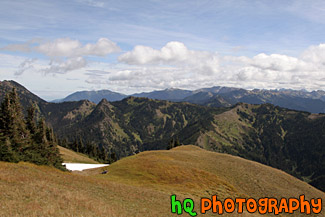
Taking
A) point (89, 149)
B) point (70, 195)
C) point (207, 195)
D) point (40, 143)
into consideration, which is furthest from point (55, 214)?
point (89, 149)

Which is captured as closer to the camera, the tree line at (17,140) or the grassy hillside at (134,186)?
the grassy hillside at (134,186)

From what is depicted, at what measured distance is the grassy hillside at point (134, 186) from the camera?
2064cm

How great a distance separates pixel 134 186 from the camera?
40.2 metres

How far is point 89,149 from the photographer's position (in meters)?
168

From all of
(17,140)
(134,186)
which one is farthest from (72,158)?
(134,186)

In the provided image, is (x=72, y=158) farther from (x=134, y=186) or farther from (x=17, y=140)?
(x=134, y=186)

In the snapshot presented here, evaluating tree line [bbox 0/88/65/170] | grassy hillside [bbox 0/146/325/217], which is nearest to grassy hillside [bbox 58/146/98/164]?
tree line [bbox 0/88/65/170]

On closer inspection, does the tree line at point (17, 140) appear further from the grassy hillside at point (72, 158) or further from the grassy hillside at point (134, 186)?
the grassy hillside at point (72, 158)

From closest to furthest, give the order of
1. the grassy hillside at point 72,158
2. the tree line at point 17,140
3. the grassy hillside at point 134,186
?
the grassy hillside at point 134,186 → the tree line at point 17,140 → the grassy hillside at point 72,158

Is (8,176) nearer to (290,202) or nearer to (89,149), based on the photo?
(290,202)

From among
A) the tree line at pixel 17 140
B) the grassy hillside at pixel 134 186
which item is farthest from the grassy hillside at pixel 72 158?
the grassy hillside at pixel 134 186

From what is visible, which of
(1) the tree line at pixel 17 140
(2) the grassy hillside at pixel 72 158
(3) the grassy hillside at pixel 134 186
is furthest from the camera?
(2) the grassy hillside at pixel 72 158

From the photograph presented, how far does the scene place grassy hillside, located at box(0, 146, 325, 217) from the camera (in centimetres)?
2064

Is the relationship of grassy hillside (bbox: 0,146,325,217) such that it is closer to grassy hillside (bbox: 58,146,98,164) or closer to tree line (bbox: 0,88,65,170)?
tree line (bbox: 0,88,65,170)
